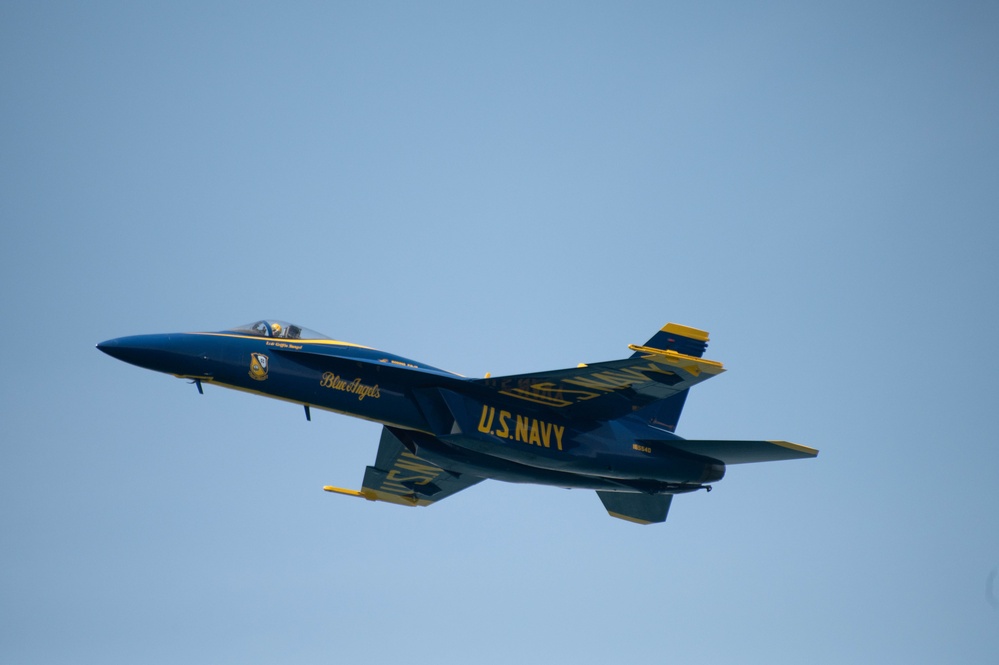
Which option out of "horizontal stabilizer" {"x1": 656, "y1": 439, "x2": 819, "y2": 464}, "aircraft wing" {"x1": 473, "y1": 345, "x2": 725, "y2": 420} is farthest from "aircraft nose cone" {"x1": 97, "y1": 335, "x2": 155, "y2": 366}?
"horizontal stabilizer" {"x1": 656, "y1": 439, "x2": 819, "y2": 464}

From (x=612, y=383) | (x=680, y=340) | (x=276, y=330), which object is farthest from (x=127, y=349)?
(x=680, y=340)

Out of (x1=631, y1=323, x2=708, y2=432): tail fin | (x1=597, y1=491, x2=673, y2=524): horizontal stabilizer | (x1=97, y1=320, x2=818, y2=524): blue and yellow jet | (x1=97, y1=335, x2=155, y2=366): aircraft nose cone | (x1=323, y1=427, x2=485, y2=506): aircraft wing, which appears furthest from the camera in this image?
(x1=323, y1=427, x2=485, y2=506): aircraft wing

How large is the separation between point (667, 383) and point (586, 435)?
247 centimetres

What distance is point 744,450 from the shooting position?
27.9 metres

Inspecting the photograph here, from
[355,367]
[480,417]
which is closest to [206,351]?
[355,367]

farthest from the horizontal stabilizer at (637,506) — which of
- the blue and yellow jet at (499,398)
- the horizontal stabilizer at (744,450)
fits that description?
the horizontal stabilizer at (744,450)

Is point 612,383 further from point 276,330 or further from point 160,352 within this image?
point 160,352

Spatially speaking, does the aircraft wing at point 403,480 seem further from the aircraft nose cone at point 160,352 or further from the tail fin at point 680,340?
the tail fin at point 680,340

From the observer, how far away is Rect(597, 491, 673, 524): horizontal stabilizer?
105 ft

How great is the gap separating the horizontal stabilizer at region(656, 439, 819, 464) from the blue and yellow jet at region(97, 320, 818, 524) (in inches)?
1.0

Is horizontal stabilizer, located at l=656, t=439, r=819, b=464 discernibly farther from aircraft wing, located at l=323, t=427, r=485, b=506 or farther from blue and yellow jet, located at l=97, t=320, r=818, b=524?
aircraft wing, located at l=323, t=427, r=485, b=506

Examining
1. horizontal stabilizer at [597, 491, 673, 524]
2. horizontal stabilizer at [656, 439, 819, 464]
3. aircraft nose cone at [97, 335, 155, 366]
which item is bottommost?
horizontal stabilizer at [597, 491, 673, 524]

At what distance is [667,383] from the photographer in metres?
26.8

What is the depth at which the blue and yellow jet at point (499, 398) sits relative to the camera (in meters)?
26.3
